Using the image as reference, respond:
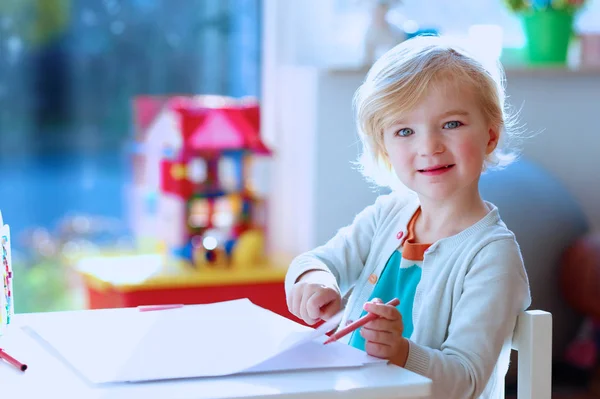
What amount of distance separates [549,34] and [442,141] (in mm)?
1529

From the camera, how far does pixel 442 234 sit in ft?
3.54

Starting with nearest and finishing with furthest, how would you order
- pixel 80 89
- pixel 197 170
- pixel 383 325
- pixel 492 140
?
pixel 383 325 → pixel 492 140 → pixel 197 170 → pixel 80 89

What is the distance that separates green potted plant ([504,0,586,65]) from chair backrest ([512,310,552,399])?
1.63 m

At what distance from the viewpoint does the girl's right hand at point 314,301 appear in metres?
1.00

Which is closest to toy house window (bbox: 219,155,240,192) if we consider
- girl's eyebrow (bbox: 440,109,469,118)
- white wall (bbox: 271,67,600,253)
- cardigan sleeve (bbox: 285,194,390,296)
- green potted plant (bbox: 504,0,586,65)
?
white wall (bbox: 271,67,600,253)

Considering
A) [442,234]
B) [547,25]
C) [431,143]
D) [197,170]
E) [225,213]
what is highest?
[547,25]

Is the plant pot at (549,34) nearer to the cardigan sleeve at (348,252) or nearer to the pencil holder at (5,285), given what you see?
the cardigan sleeve at (348,252)

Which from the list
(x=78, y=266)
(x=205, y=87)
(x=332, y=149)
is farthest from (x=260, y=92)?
(x=78, y=266)

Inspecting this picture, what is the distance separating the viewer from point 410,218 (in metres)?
1.15

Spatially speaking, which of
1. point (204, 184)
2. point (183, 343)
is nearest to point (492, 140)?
point (183, 343)

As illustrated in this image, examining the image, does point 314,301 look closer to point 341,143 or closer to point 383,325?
point 383,325

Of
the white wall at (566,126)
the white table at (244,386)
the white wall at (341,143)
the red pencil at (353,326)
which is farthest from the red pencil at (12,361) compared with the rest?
the white wall at (566,126)

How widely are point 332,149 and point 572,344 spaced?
2.40ft

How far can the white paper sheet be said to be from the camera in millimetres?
798
